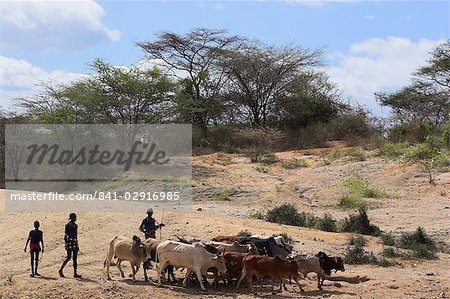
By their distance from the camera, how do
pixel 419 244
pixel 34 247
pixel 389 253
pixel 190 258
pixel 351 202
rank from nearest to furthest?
1. pixel 190 258
2. pixel 34 247
3. pixel 389 253
4. pixel 419 244
5. pixel 351 202

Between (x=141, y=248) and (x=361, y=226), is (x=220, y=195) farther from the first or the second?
(x=141, y=248)

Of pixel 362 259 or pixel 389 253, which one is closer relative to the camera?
pixel 362 259

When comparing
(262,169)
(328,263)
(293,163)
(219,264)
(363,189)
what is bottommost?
(328,263)

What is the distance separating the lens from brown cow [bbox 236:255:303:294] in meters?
11.7

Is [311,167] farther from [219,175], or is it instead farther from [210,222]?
[210,222]

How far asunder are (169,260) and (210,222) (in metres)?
6.51

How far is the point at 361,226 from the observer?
61.1 feet

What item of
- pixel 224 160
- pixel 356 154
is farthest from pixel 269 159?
pixel 356 154

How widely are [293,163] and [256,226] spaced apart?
49.7 ft

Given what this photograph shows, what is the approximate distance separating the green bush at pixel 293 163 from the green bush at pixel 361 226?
13808 mm

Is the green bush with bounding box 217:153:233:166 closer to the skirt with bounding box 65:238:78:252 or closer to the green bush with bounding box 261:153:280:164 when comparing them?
the green bush with bounding box 261:153:280:164

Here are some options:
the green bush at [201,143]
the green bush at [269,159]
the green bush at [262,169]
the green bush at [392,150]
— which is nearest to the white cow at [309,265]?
the green bush at [262,169]

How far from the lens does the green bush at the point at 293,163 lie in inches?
1297

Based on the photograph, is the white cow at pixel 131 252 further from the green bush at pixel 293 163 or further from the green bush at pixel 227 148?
the green bush at pixel 227 148
